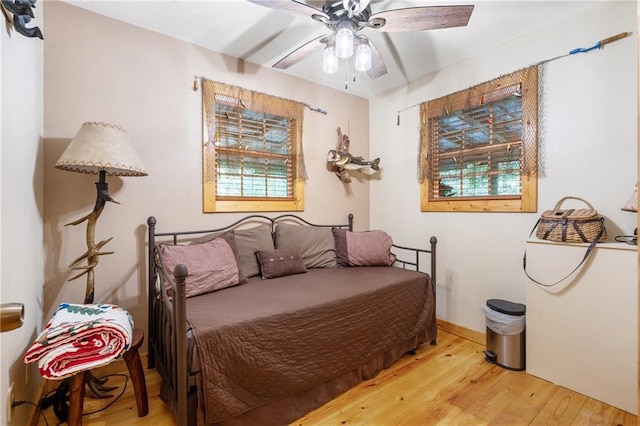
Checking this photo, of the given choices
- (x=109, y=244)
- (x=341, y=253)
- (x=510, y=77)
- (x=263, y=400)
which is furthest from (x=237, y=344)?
(x=510, y=77)

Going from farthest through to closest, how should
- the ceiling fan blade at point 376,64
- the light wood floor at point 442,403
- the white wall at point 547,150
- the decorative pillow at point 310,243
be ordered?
the decorative pillow at point 310,243, the ceiling fan blade at point 376,64, the white wall at point 547,150, the light wood floor at point 442,403

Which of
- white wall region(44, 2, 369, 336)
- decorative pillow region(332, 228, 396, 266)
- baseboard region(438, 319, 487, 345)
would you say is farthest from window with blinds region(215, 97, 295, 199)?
baseboard region(438, 319, 487, 345)

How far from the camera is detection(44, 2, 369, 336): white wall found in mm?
1854

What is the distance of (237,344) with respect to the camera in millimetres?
1410

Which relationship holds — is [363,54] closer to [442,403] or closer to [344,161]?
[344,161]

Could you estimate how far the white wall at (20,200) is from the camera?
1126 mm

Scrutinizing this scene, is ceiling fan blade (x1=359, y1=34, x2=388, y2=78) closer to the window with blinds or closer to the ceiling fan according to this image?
the ceiling fan

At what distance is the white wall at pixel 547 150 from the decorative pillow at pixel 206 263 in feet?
6.08

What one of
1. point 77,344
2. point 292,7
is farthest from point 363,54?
point 77,344

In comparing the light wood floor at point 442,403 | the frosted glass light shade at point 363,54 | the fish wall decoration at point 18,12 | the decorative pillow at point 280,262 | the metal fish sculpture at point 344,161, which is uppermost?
the frosted glass light shade at point 363,54

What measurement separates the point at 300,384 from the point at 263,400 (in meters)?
0.21

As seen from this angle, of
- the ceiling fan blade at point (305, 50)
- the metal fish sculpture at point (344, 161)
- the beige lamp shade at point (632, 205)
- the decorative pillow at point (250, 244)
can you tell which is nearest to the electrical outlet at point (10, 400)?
the decorative pillow at point (250, 244)

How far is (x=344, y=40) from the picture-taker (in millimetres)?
1583

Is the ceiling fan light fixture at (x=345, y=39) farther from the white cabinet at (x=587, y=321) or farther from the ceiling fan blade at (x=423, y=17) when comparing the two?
the white cabinet at (x=587, y=321)
